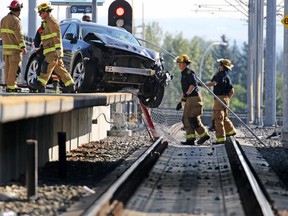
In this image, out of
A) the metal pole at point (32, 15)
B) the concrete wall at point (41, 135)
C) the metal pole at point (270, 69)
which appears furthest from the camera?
the metal pole at point (270, 69)

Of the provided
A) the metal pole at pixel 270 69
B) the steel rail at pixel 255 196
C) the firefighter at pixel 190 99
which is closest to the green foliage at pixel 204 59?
the metal pole at pixel 270 69

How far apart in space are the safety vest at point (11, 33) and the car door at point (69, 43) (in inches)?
48.4

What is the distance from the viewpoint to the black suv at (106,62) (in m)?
18.3

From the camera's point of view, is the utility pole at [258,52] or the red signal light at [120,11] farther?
the utility pole at [258,52]

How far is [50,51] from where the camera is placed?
685 inches

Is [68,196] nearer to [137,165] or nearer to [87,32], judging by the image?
[137,165]

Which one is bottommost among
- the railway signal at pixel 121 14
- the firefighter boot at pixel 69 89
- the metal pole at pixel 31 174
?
the metal pole at pixel 31 174

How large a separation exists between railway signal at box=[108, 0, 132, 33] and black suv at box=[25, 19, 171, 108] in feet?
13.9

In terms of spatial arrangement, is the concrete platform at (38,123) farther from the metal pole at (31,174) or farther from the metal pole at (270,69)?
the metal pole at (270,69)

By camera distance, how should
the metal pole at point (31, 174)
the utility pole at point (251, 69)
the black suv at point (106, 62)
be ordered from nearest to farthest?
1. the metal pole at point (31, 174)
2. the black suv at point (106, 62)
3. the utility pole at point (251, 69)

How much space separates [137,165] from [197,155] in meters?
5.13

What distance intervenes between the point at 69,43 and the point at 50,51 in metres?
1.98

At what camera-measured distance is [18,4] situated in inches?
698

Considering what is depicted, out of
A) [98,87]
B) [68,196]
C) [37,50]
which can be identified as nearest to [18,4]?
[37,50]
